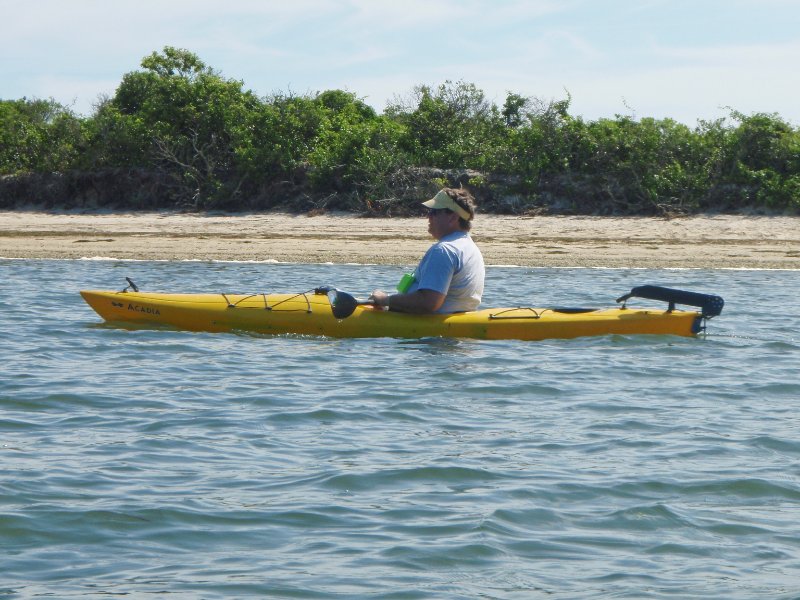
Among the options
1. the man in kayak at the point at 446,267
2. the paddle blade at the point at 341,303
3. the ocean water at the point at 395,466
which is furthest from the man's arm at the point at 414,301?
the ocean water at the point at 395,466

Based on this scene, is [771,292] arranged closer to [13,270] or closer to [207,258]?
[207,258]

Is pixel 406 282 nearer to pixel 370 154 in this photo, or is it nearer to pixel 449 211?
pixel 449 211

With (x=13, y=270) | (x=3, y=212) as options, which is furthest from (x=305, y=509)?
(x=3, y=212)

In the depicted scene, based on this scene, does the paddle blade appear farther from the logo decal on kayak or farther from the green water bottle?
the logo decal on kayak

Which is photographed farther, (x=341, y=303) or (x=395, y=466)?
(x=341, y=303)

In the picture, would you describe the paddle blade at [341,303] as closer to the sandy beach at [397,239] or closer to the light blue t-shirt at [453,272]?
the light blue t-shirt at [453,272]

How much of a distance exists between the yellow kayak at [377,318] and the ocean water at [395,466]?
11cm

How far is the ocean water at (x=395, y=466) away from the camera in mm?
4539

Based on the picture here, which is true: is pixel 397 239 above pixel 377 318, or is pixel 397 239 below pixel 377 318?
above

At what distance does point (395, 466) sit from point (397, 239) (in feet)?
38.0

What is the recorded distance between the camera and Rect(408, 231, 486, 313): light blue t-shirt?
8.68m

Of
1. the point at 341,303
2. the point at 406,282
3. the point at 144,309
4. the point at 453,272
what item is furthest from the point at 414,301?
the point at 144,309

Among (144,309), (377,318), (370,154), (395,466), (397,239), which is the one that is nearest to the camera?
(395,466)

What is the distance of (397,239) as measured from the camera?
17.4m
